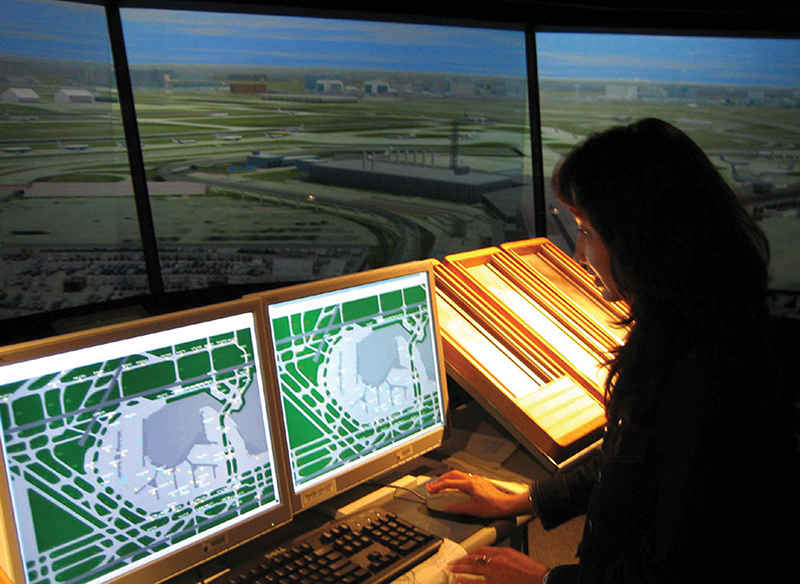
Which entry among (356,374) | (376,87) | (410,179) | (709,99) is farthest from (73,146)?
(709,99)

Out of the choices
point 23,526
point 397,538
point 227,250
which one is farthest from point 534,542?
point 23,526

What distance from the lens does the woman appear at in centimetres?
98

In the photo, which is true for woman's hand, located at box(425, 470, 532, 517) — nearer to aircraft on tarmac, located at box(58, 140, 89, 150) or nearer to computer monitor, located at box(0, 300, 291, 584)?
computer monitor, located at box(0, 300, 291, 584)

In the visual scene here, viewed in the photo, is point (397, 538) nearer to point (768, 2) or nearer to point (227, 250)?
point (227, 250)

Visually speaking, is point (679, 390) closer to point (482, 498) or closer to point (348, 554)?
point (482, 498)

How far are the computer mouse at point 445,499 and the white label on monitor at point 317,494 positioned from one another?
8.9 inches

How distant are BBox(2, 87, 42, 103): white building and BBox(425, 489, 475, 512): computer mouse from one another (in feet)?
7.56

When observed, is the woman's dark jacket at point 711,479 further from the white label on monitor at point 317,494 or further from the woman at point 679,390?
the white label on monitor at point 317,494

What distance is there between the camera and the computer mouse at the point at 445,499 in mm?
1409

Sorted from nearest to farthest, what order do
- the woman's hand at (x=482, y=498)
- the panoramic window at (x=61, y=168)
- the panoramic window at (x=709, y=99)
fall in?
1. the woman's hand at (x=482, y=498)
2. the panoramic window at (x=61, y=168)
3. the panoramic window at (x=709, y=99)

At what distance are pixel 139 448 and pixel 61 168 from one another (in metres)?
2.24

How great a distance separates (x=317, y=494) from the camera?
4.33 feet

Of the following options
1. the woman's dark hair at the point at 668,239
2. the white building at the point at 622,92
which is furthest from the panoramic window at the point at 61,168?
the white building at the point at 622,92

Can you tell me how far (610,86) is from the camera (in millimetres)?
3451
